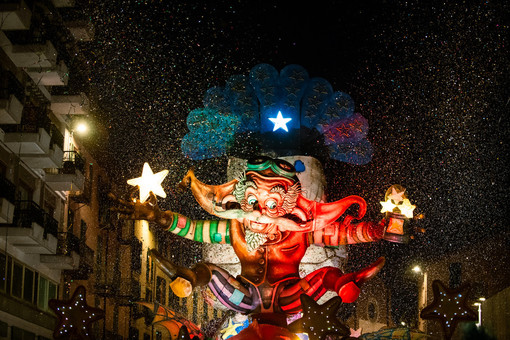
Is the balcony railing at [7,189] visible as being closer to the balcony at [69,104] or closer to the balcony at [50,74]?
the balcony at [50,74]

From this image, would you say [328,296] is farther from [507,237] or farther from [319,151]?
[507,237]

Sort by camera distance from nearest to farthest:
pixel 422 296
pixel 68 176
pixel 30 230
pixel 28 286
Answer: pixel 30 230, pixel 28 286, pixel 68 176, pixel 422 296

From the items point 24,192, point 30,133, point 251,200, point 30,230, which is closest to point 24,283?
point 30,230

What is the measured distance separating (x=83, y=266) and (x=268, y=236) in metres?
14.7

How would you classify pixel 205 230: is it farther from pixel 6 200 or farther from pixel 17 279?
pixel 17 279

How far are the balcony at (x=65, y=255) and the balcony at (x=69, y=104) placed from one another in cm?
377

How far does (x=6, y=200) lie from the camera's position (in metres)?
20.6

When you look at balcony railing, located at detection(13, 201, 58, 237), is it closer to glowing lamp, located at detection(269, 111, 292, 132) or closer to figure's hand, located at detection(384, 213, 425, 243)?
glowing lamp, located at detection(269, 111, 292, 132)

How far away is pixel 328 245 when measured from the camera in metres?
13.6

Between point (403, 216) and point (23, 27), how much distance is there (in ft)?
38.8

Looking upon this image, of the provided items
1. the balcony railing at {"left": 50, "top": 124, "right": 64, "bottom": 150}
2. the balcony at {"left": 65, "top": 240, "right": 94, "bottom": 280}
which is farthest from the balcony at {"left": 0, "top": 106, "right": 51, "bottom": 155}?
the balcony at {"left": 65, "top": 240, "right": 94, "bottom": 280}

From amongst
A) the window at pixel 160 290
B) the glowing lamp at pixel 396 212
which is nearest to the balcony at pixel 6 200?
the glowing lamp at pixel 396 212

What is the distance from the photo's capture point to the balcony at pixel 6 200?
67.2ft

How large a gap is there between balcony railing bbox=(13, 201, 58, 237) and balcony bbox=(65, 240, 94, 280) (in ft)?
7.31
